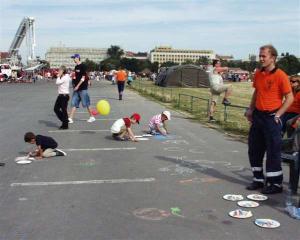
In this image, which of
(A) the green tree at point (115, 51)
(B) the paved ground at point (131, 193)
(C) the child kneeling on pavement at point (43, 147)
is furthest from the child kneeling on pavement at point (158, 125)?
(A) the green tree at point (115, 51)

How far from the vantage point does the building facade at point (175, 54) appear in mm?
175750

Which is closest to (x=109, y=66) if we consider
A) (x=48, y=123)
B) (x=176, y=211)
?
(x=48, y=123)

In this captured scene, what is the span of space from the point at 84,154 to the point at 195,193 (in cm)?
341

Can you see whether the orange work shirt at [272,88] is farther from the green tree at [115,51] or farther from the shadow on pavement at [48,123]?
the green tree at [115,51]

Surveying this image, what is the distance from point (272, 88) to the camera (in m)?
5.82

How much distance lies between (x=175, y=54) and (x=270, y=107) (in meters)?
174

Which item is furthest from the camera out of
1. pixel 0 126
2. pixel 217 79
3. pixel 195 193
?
pixel 217 79

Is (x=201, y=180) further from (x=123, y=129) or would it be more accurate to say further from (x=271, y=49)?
(x=123, y=129)

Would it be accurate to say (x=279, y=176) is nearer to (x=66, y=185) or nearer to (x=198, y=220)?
(x=198, y=220)

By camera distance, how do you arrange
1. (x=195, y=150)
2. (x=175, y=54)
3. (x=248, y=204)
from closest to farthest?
(x=248, y=204)
(x=195, y=150)
(x=175, y=54)

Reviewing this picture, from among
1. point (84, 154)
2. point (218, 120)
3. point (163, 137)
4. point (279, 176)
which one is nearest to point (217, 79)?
point (218, 120)

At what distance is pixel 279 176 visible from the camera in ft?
19.6

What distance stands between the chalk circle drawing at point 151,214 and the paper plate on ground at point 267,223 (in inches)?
38.6

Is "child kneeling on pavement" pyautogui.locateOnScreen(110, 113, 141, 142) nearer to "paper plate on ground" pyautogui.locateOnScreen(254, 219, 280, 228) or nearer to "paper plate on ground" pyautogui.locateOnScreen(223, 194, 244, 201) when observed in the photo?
"paper plate on ground" pyautogui.locateOnScreen(223, 194, 244, 201)
